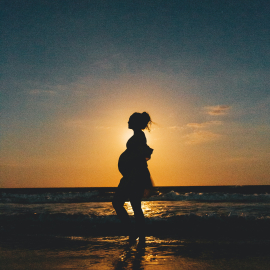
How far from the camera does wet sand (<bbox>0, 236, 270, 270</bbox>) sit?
3.68 meters

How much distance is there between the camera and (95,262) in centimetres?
382

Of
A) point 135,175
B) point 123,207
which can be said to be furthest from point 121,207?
point 135,175

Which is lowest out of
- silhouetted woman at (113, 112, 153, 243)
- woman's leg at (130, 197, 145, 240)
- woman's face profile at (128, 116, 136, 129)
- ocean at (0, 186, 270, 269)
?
ocean at (0, 186, 270, 269)

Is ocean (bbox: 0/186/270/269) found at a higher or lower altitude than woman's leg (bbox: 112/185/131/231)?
lower

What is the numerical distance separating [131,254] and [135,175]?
1.15m

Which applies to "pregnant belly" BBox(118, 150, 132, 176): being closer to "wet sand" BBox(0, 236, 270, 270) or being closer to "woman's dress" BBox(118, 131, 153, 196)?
"woman's dress" BBox(118, 131, 153, 196)

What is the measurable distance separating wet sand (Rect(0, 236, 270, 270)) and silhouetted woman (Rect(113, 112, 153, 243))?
17.7 inches

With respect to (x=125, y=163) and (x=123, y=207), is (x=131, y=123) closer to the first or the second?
(x=125, y=163)

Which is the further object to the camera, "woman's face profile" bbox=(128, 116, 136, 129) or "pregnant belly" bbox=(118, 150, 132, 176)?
"woman's face profile" bbox=(128, 116, 136, 129)

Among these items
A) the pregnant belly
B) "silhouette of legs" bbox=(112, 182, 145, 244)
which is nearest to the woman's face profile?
the pregnant belly

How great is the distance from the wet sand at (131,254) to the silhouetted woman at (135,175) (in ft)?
1.47

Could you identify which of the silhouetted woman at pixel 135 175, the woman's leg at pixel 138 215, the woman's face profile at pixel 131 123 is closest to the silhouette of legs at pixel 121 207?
the silhouetted woman at pixel 135 175

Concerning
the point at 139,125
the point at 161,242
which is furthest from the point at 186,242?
the point at 139,125

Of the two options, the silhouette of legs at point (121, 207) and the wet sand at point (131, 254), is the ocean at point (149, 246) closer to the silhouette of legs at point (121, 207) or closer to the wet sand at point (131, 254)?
the wet sand at point (131, 254)
